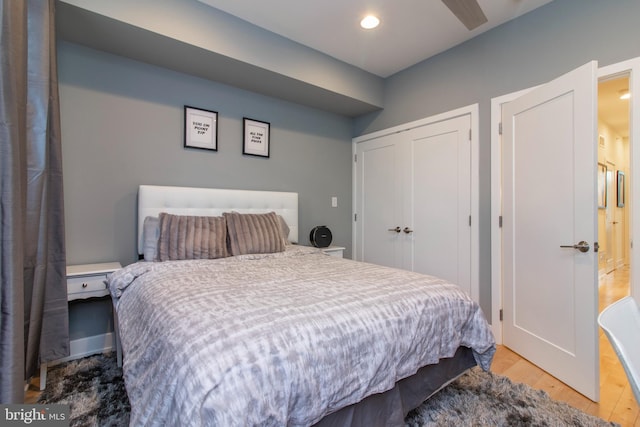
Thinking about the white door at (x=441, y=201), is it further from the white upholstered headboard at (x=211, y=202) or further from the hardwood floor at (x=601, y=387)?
the white upholstered headboard at (x=211, y=202)

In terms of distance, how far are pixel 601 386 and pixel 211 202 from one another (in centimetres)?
320

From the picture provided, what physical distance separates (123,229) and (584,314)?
133 inches

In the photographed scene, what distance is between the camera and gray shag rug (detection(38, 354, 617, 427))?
157 centimetres

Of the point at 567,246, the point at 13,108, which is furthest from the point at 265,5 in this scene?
the point at 567,246

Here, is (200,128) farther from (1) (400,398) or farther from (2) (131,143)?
(1) (400,398)

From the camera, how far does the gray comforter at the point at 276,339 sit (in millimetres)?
897

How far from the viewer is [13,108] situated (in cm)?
121

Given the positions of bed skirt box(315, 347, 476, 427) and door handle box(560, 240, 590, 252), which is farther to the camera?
door handle box(560, 240, 590, 252)

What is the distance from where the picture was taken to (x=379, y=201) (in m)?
3.73

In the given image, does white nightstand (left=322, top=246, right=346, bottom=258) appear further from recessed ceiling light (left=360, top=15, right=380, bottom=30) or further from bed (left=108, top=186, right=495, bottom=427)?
recessed ceiling light (left=360, top=15, right=380, bottom=30)

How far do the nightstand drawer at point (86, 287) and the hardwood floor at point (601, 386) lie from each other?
2.81 metres

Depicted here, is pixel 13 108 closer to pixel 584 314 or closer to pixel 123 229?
pixel 123 229

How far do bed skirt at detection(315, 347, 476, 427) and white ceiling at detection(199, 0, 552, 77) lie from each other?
251 cm

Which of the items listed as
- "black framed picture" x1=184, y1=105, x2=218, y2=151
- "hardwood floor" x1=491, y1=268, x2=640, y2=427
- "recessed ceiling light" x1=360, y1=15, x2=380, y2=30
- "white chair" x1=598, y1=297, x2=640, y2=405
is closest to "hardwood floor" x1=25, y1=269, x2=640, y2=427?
"hardwood floor" x1=491, y1=268, x2=640, y2=427
